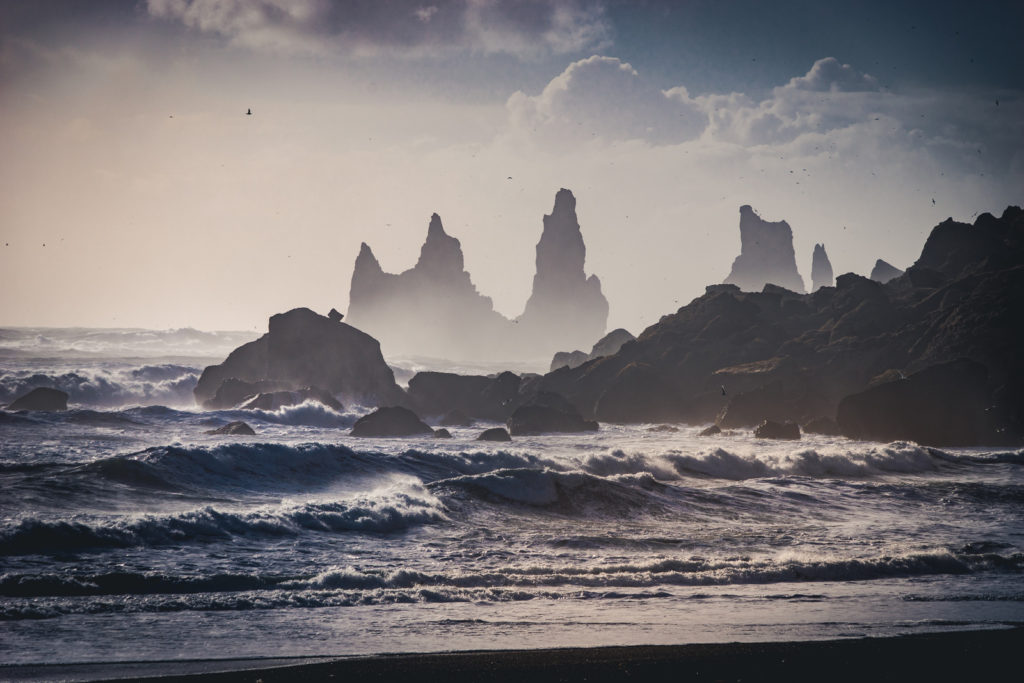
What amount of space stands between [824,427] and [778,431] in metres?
6.03

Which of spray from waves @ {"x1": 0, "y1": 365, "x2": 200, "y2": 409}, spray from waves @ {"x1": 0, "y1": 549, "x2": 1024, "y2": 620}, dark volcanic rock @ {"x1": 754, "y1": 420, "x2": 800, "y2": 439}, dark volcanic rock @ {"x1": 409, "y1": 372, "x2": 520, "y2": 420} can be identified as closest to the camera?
spray from waves @ {"x1": 0, "y1": 549, "x2": 1024, "y2": 620}

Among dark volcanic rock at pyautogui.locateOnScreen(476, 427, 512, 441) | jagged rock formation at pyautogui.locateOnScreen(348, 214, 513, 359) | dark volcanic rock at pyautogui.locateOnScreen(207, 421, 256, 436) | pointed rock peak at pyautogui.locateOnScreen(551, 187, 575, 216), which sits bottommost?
dark volcanic rock at pyautogui.locateOnScreen(207, 421, 256, 436)

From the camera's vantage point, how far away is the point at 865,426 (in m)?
46.1

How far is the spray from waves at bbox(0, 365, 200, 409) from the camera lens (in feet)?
218

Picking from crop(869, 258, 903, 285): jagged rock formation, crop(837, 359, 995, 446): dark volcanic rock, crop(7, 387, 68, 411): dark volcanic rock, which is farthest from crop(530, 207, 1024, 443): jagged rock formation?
crop(869, 258, 903, 285): jagged rock formation

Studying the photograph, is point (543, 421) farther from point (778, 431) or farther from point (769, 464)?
point (769, 464)

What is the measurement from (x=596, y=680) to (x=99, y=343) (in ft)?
431

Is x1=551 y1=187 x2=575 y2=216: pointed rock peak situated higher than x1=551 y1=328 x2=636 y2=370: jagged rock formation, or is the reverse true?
x1=551 y1=187 x2=575 y2=216: pointed rock peak

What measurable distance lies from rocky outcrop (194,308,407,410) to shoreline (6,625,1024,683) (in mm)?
54003

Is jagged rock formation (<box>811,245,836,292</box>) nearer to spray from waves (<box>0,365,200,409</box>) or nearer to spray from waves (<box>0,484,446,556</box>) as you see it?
spray from waves (<box>0,365,200,409</box>)

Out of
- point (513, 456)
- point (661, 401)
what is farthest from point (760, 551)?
point (661, 401)

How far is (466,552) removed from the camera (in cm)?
1623

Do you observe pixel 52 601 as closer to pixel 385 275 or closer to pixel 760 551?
pixel 760 551

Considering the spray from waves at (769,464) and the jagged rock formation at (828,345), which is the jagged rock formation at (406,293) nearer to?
the jagged rock formation at (828,345)
